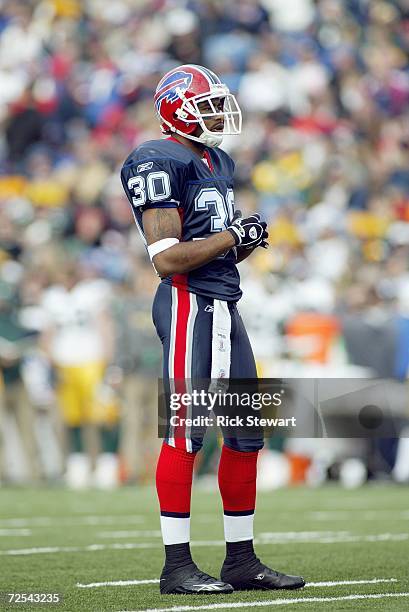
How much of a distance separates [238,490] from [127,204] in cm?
917

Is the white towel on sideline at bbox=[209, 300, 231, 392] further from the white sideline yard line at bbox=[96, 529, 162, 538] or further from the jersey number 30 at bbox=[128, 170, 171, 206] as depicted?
the white sideline yard line at bbox=[96, 529, 162, 538]

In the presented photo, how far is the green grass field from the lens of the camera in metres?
4.82

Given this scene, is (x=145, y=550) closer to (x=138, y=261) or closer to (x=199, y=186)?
(x=199, y=186)

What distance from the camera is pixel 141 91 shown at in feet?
51.9

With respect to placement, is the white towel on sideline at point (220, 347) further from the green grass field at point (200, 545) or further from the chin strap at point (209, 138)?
the green grass field at point (200, 545)

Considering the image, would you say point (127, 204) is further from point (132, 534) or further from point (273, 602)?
point (273, 602)

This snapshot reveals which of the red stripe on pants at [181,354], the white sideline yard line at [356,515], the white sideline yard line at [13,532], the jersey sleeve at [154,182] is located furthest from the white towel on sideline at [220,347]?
the white sideline yard line at [356,515]

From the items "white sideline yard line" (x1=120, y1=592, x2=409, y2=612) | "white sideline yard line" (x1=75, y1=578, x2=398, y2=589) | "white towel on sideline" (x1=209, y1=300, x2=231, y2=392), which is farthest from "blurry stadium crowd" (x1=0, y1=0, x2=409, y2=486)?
"white sideline yard line" (x1=120, y1=592, x2=409, y2=612)

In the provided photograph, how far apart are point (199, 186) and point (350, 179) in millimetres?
9522

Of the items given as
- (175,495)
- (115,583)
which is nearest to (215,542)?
(115,583)

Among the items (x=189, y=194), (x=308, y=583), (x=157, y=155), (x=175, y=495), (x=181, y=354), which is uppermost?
(x=157, y=155)

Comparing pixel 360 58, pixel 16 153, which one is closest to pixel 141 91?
pixel 16 153

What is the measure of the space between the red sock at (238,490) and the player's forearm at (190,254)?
74cm

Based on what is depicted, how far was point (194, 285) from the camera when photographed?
5.23 m
